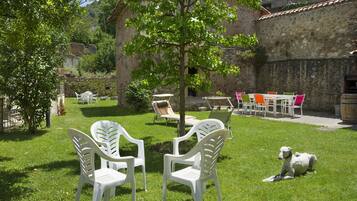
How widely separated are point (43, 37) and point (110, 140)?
303 centimetres

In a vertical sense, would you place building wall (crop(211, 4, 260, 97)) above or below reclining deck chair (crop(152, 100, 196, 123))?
above

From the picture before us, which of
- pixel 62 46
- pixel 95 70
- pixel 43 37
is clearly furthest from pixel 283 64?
pixel 95 70

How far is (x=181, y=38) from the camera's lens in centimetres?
723

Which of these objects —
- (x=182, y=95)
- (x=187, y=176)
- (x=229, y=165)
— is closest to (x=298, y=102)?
(x=182, y=95)

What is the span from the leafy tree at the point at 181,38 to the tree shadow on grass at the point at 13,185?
3.22m

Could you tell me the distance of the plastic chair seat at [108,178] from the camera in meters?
3.93

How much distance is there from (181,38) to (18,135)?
5536mm

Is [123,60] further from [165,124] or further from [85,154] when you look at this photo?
[85,154]

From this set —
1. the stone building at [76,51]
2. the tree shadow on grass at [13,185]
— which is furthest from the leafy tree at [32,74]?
the stone building at [76,51]

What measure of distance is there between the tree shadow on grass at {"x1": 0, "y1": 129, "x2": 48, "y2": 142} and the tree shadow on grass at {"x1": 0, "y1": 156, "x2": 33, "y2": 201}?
10.1 feet

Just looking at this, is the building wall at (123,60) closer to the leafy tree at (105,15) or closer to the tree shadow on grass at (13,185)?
the tree shadow on grass at (13,185)

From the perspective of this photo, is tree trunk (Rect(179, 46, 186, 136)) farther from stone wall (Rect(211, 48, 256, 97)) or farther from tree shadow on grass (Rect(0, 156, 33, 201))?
stone wall (Rect(211, 48, 256, 97))

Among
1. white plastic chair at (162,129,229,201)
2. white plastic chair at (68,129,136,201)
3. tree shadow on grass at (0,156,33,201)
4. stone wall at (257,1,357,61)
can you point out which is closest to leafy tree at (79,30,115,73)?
stone wall at (257,1,357,61)

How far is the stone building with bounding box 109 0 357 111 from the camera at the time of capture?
49.1ft
